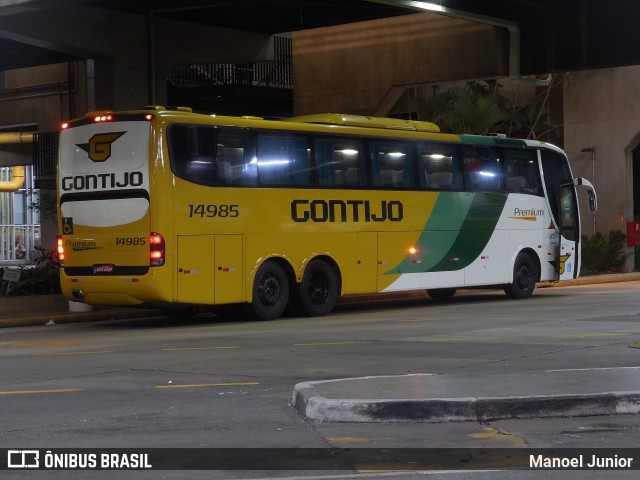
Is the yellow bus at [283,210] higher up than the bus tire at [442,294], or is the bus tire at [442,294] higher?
the yellow bus at [283,210]

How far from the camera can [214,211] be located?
70.1ft

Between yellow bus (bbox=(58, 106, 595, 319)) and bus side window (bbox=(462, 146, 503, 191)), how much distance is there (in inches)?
1.4

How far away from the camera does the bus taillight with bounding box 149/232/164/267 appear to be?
20562 mm

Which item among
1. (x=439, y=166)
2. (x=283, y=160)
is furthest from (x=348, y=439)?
(x=439, y=166)

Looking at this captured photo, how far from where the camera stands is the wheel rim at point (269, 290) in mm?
22375

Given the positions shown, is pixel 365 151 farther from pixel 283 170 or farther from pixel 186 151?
pixel 186 151

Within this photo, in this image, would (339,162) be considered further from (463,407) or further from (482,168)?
(463,407)

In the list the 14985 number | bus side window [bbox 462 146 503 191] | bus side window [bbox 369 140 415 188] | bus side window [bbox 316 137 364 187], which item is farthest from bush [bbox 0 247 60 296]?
bus side window [bbox 462 146 503 191]

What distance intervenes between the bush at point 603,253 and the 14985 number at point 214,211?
19980 mm

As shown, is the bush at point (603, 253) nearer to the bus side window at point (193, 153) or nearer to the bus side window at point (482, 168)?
the bus side window at point (482, 168)

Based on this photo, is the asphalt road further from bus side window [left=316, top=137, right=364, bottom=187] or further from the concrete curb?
bus side window [left=316, top=137, right=364, bottom=187]

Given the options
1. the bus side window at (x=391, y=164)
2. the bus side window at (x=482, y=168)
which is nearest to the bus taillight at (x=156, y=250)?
the bus side window at (x=391, y=164)

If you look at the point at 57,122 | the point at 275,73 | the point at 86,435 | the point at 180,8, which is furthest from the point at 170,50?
the point at 86,435

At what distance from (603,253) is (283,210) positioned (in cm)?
1934
